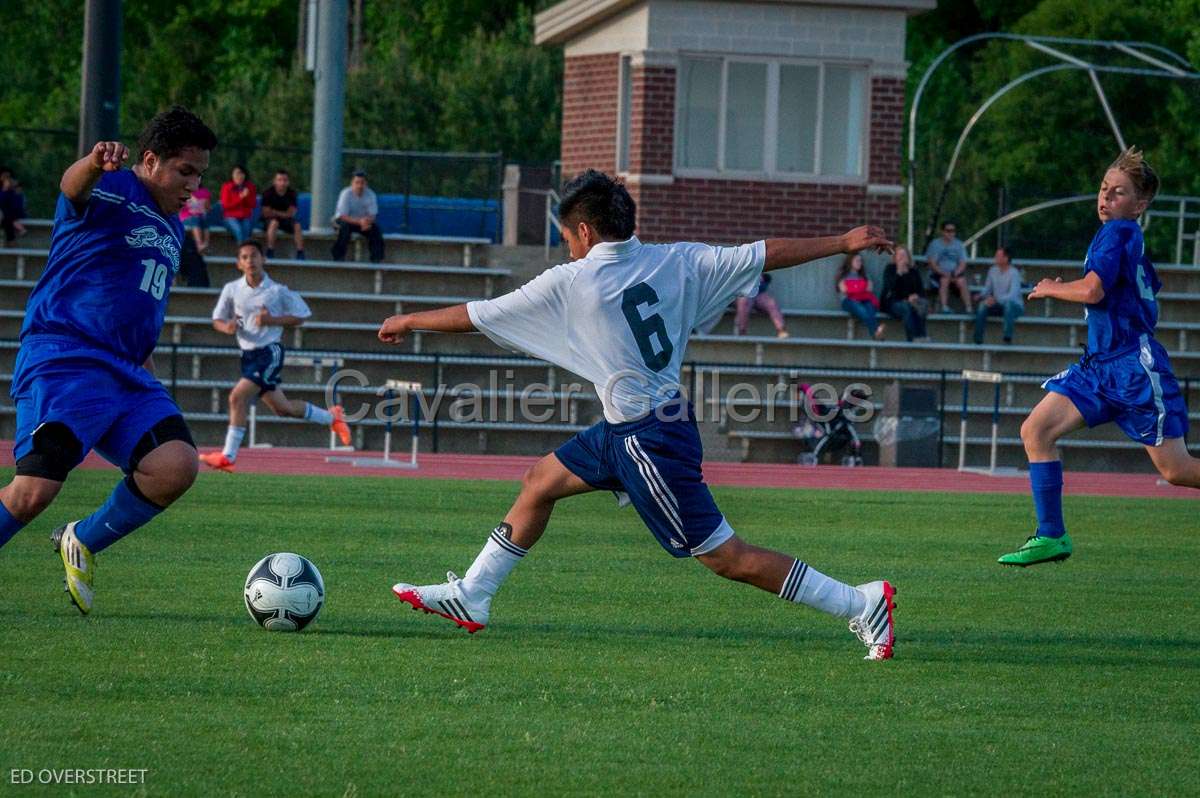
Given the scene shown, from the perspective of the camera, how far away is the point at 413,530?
12.0 m

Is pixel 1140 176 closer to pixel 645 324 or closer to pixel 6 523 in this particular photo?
pixel 645 324

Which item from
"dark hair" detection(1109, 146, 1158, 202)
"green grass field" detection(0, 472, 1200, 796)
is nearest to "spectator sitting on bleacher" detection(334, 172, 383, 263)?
"green grass field" detection(0, 472, 1200, 796)

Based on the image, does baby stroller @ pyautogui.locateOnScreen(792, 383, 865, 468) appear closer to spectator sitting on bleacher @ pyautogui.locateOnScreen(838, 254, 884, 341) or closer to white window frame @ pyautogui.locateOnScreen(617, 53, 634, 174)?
spectator sitting on bleacher @ pyautogui.locateOnScreen(838, 254, 884, 341)

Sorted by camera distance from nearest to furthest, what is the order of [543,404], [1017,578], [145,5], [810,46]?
[1017,578], [543,404], [810,46], [145,5]

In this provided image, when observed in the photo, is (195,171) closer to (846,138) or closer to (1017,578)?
(1017,578)

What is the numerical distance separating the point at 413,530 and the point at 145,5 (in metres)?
49.4

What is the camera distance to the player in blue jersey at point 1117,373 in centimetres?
936

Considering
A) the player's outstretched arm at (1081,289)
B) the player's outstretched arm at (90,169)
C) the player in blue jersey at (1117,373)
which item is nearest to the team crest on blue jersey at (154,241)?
the player's outstretched arm at (90,169)

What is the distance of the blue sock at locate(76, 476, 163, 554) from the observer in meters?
7.38

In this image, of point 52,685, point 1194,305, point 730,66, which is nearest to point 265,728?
point 52,685

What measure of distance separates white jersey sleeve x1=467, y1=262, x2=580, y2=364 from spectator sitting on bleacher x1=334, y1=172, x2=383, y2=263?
18778mm

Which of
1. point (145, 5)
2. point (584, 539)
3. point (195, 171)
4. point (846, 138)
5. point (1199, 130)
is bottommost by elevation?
point (584, 539)

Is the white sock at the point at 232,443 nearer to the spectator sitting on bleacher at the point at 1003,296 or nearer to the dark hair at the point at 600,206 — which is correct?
the dark hair at the point at 600,206

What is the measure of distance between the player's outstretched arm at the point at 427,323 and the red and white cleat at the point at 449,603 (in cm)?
125
